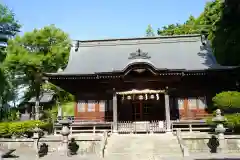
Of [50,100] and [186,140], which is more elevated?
[50,100]

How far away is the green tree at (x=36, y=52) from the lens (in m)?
30.0

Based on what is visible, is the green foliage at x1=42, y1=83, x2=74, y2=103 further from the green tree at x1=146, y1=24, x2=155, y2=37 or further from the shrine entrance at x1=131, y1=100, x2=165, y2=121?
the green tree at x1=146, y1=24, x2=155, y2=37

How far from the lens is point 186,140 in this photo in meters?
14.5

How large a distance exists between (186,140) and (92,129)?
784cm

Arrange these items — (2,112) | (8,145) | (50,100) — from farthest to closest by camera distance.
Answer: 1. (2,112)
2. (50,100)
3. (8,145)

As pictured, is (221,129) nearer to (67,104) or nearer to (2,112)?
(67,104)

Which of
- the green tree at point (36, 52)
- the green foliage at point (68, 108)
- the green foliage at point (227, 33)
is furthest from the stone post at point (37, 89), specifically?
the green foliage at point (227, 33)

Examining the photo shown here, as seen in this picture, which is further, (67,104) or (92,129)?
(67,104)

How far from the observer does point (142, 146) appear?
14.7 m

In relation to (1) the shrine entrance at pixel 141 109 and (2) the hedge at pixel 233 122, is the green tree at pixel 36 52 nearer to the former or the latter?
(1) the shrine entrance at pixel 141 109

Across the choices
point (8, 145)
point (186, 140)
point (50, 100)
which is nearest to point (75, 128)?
point (8, 145)

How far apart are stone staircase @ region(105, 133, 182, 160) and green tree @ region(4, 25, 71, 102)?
17440 millimetres

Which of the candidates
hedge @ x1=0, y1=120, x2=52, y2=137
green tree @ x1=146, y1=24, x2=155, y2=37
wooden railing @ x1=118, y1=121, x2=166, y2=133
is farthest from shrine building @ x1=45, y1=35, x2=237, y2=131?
green tree @ x1=146, y1=24, x2=155, y2=37

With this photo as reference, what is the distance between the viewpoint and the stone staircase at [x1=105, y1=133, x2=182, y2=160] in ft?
43.9
